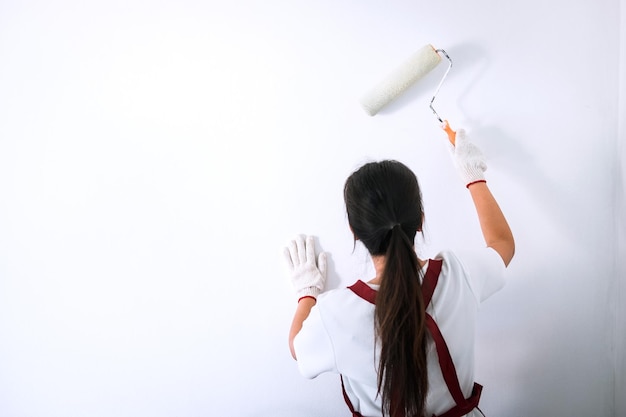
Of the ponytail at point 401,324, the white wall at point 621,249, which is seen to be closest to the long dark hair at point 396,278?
the ponytail at point 401,324

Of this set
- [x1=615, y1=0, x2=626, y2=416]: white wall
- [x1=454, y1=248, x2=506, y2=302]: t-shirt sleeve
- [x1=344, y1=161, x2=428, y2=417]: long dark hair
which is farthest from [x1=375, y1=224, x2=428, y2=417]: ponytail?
[x1=615, y1=0, x2=626, y2=416]: white wall

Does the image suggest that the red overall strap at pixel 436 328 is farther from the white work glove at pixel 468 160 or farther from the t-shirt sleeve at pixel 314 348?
the white work glove at pixel 468 160

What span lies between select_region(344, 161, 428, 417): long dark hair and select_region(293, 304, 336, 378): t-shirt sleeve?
86 millimetres

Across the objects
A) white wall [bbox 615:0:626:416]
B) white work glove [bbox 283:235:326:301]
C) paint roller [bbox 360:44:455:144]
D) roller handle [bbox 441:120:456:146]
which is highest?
paint roller [bbox 360:44:455:144]

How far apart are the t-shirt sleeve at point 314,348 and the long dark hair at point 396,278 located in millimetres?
86

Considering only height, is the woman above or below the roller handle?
below

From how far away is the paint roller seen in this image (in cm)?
93

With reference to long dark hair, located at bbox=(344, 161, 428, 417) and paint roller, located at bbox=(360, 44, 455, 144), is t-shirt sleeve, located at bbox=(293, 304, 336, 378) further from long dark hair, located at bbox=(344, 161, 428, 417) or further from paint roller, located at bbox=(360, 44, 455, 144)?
paint roller, located at bbox=(360, 44, 455, 144)

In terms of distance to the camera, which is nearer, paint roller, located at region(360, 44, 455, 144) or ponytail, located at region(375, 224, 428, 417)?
ponytail, located at region(375, 224, 428, 417)

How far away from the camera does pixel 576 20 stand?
3.17 feet

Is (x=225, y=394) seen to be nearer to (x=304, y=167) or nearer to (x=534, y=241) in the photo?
(x=304, y=167)

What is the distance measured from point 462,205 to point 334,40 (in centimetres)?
46

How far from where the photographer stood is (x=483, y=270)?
0.79 meters

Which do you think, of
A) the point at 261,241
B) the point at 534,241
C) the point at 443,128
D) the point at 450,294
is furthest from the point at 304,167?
the point at 534,241
